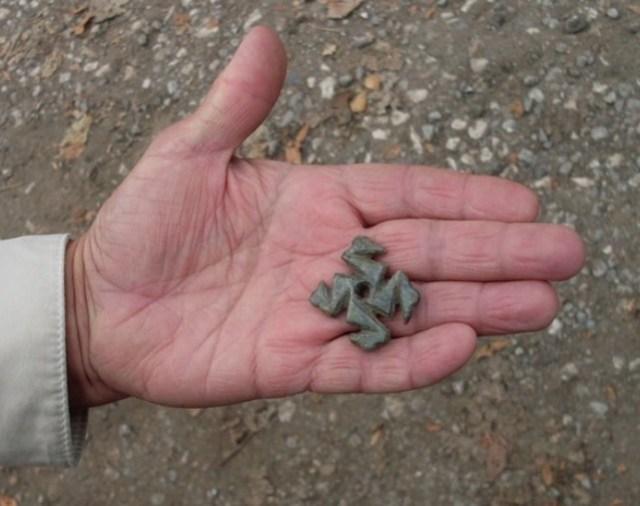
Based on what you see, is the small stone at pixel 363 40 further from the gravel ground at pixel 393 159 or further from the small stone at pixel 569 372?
the small stone at pixel 569 372

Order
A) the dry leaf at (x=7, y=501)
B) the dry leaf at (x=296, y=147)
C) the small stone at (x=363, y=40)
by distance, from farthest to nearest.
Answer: the small stone at (x=363, y=40) → the dry leaf at (x=296, y=147) → the dry leaf at (x=7, y=501)

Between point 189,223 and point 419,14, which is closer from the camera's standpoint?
point 189,223

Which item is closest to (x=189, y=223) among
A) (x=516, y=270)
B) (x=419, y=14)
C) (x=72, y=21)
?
(x=516, y=270)

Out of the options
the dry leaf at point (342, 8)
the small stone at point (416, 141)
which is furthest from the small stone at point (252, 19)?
the small stone at point (416, 141)

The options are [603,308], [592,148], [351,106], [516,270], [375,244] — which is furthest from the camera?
[351,106]

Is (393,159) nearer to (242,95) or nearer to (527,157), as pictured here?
(527,157)

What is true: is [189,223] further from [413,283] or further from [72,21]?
[72,21]

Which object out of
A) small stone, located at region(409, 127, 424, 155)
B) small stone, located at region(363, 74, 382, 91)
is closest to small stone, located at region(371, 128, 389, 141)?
small stone, located at region(409, 127, 424, 155)

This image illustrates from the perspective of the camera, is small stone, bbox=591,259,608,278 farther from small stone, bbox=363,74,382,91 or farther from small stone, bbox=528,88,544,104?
small stone, bbox=363,74,382,91
